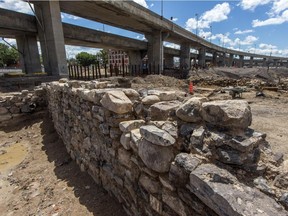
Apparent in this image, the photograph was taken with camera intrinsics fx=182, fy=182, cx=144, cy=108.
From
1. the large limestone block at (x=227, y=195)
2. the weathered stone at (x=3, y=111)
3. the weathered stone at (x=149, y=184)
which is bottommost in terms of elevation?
the weathered stone at (x=3, y=111)

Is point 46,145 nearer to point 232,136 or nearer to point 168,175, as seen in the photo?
point 168,175

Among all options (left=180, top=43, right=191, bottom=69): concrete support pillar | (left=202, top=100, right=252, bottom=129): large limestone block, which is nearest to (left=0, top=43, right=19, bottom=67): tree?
(left=180, top=43, right=191, bottom=69): concrete support pillar

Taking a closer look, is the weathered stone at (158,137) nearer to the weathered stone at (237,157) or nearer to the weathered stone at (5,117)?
the weathered stone at (237,157)

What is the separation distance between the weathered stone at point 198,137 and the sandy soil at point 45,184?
1663 mm

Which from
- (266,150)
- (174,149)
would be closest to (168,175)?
(174,149)

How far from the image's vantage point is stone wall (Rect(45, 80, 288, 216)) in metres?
1.15

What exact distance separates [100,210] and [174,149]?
5.67ft

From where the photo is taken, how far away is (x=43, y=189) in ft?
10.8

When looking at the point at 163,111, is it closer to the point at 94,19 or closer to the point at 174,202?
the point at 174,202

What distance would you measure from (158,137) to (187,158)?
31cm

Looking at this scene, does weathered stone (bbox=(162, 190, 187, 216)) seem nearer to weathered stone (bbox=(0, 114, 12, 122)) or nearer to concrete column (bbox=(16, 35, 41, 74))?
weathered stone (bbox=(0, 114, 12, 122))

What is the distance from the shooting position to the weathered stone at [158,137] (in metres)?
1.57

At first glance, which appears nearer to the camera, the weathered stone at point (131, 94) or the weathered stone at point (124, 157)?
the weathered stone at point (124, 157)

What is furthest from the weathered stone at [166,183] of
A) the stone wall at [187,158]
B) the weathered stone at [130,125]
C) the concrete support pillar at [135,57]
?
the concrete support pillar at [135,57]
